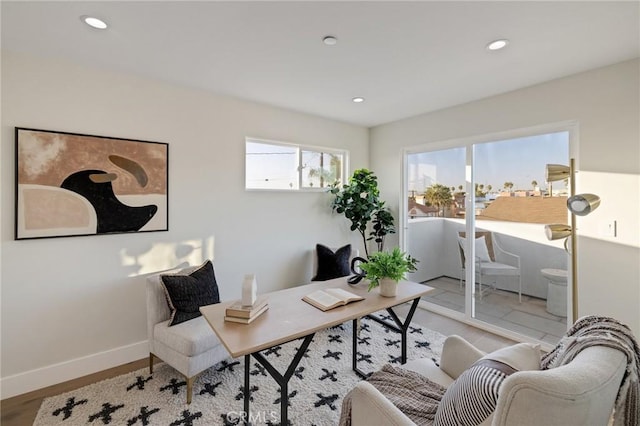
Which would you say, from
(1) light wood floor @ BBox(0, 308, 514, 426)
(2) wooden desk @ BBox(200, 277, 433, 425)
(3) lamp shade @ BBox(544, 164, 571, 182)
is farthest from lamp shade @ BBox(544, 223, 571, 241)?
(1) light wood floor @ BBox(0, 308, 514, 426)

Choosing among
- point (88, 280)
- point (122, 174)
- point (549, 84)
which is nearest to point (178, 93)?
point (122, 174)

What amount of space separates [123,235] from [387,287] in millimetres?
2317

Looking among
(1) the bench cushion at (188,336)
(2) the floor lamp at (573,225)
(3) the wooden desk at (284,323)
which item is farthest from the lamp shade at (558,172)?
(1) the bench cushion at (188,336)

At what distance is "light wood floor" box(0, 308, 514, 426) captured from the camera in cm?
193

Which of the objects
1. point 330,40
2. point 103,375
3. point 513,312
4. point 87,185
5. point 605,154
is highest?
point 330,40

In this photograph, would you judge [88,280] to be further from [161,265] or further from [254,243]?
[254,243]

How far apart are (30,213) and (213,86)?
1815 mm

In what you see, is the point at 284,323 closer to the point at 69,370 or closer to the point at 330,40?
the point at 330,40

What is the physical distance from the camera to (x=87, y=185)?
236 cm

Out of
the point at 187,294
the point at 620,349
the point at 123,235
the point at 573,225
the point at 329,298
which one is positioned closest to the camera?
the point at 620,349

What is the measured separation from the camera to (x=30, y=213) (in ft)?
7.08

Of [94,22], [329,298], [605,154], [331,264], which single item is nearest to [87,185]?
[94,22]

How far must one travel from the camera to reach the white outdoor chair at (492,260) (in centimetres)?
314

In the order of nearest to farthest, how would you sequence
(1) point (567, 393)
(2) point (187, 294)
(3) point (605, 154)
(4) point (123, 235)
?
(1) point (567, 393), (2) point (187, 294), (3) point (605, 154), (4) point (123, 235)
